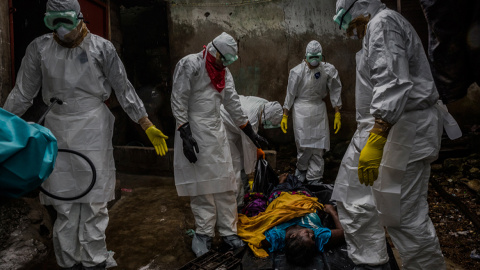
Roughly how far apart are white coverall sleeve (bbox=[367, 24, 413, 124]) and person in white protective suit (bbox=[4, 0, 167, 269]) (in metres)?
1.69

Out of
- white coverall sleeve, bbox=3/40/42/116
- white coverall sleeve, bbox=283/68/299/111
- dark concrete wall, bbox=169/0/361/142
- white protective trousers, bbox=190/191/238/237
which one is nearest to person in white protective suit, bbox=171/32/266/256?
white protective trousers, bbox=190/191/238/237

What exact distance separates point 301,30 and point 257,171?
3430 mm

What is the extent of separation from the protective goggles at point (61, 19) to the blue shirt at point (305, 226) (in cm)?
208

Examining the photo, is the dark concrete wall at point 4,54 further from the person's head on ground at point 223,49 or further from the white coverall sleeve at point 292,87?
the white coverall sleeve at point 292,87

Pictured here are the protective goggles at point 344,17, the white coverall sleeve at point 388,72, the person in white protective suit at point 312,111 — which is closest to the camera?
the white coverall sleeve at point 388,72

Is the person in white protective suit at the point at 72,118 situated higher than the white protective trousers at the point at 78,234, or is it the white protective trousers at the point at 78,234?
the person in white protective suit at the point at 72,118

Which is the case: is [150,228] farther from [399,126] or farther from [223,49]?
[399,126]

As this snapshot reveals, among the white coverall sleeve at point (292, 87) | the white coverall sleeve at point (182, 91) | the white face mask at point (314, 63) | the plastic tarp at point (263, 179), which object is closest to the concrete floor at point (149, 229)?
the plastic tarp at point (263, 179)

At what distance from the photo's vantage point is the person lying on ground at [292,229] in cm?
240

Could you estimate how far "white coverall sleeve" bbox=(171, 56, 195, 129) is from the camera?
2.63 meters

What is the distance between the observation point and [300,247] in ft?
7.77

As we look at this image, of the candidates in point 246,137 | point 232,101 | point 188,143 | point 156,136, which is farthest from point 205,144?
point 246,137

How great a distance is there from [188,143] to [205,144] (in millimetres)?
173

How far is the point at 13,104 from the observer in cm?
218
